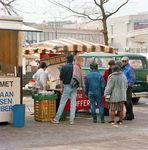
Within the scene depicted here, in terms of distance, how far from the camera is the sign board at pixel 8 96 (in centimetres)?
799

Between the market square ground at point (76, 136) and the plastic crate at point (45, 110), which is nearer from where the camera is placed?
the market square ground at point (76, 136)

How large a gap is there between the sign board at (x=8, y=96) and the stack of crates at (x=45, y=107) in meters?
0.65

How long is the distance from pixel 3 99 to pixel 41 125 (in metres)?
1.26

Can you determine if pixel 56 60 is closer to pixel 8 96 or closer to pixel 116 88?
pixel 8 96

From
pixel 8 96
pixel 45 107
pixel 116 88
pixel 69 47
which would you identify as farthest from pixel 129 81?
pixel 8 96

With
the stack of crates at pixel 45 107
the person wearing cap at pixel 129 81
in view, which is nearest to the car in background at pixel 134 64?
the person wearing cap at pixel 129 81

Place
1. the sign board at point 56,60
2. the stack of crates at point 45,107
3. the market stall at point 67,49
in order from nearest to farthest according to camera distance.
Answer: the stack of crates at point 45,107
the market stall at point 67,49
the sign board at point 56,60

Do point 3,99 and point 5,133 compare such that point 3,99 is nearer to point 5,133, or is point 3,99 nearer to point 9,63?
Result: point 5,133

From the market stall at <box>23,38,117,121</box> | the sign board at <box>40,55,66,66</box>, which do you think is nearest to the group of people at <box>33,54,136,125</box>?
the market stall at <box>23,38,117,121</box>

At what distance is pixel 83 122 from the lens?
337 inches

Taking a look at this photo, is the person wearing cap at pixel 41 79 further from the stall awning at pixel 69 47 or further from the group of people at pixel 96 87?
the group of people at pixel 96 87

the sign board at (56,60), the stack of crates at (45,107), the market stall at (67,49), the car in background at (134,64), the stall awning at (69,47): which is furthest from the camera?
the car in background at (134,64)

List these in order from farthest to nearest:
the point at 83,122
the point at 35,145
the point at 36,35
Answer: the point at 36,35
the point at 83,122
the point at 35,145

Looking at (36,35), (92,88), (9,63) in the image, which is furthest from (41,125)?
(36,35)
